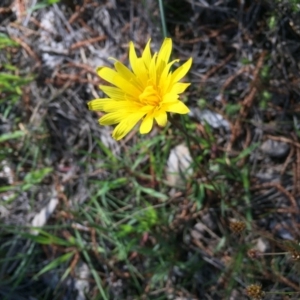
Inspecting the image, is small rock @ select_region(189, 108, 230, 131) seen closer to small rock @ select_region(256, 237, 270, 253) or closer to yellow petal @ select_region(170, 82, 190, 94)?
small rock @ select_region(256, 237, 270, 253)

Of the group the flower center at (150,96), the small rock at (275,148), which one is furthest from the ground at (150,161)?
the flower center at (150,96)

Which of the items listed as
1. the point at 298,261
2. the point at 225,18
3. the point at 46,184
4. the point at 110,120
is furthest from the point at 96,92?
the point at 298,261

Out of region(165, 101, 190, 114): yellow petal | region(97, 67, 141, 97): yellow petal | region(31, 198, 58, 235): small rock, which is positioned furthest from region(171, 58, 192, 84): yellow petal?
region(31, 198, 58, 235): small rock

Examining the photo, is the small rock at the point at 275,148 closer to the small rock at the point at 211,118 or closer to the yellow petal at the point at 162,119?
the small rock at the point at 211,118

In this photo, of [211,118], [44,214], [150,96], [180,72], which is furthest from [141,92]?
[44,214]

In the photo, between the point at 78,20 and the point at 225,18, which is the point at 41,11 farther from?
the point at 225,18

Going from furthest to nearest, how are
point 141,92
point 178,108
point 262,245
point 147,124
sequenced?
point 262,245 < point 141,92 < point 147,124 < point 178,108

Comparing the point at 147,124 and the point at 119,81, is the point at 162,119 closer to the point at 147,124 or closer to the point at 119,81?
the point at 147,124

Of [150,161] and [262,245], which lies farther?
[150,161]
